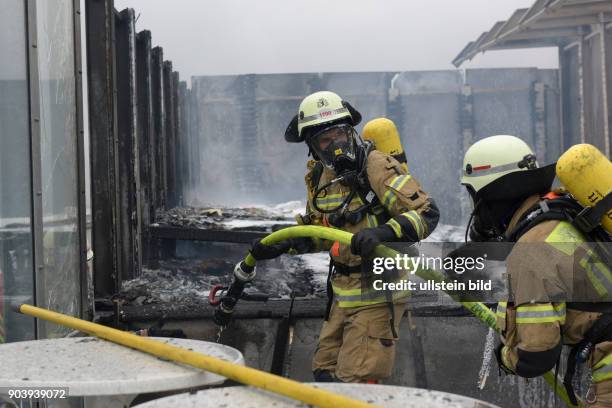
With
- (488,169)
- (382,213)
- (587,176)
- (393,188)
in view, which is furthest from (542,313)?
(382,213)

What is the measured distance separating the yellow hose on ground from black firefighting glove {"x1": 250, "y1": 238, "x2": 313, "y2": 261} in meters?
1.29

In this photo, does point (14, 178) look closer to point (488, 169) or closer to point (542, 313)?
point (488, 169)

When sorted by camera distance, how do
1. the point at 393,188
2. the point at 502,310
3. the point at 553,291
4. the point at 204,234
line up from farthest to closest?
1. the point at 204,234
2. the point at 393,188
3. the point at 502,310
4. the point at 553,291

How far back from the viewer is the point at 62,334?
14.1 ft

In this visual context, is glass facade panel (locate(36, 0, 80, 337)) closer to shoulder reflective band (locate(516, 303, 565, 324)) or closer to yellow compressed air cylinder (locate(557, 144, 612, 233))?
shoulder reflective band (locate(516, 303, 565, 324))

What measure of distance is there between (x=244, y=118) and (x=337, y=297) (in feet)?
49.0

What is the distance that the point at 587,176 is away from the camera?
2523mm

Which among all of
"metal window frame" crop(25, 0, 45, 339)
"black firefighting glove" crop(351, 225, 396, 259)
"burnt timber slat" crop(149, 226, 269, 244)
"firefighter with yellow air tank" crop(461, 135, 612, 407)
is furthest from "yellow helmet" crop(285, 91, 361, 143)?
"burnt timber slat" crop(149, 226, 269, 244)

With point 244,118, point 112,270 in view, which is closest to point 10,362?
point 112,270

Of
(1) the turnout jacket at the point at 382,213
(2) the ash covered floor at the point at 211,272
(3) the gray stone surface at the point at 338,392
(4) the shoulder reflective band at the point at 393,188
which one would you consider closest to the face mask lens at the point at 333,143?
(1) the turnout jacket at the point at 382,213

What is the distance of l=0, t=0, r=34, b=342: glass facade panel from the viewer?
3467mm

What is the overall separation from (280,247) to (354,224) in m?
0.46

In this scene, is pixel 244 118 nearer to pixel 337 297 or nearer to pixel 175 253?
pixel 175 253

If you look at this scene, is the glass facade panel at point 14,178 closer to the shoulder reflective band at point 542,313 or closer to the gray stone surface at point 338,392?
the gray stone surface at point 338,392
